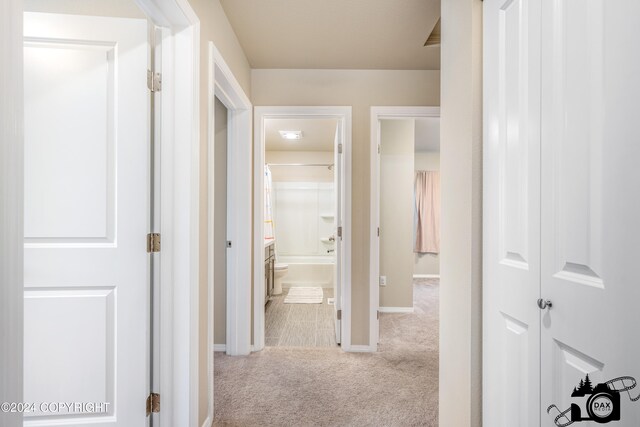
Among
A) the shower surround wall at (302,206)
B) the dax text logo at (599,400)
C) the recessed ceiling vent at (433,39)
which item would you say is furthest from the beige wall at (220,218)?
the shower surround wall at (302,206)

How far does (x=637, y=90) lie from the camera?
0.64 m

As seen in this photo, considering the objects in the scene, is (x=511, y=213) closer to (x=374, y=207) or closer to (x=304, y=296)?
(x=374, y=207)

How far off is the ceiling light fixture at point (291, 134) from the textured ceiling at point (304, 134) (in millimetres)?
59

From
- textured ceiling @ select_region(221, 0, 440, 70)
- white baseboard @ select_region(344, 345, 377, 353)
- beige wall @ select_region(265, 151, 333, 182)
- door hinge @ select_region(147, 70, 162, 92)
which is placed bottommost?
white baseboard @ select_region(344, 345, 377, 353)

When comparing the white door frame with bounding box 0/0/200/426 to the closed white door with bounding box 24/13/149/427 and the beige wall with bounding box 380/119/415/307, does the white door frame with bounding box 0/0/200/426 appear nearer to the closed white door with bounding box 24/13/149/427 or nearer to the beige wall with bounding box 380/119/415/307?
the closed white door with bounding box 24/13/149/427

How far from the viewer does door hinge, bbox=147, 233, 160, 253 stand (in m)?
1.40

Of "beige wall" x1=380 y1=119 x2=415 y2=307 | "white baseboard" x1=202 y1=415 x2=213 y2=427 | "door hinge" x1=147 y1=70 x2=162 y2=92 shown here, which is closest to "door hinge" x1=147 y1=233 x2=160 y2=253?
"door hinge" x1=147 y1=70 x2=162 y2=92

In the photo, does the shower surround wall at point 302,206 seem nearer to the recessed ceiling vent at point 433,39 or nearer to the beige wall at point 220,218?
the beige wall at point 220,218

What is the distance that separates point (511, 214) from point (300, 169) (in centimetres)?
491

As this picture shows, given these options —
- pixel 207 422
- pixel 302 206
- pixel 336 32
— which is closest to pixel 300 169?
pixel 302 206

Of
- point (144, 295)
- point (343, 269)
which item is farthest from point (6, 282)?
point (343, 269)

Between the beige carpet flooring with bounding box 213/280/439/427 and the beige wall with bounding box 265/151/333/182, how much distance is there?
3.42 m

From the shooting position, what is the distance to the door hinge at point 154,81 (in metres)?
1.40

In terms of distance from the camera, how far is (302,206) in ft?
19.0
